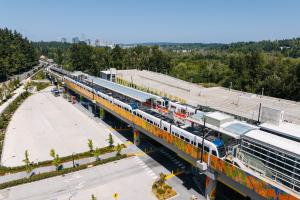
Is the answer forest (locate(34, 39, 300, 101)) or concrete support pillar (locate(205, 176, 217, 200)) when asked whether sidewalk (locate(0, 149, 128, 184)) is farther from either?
forest (locate(34, 39, 300, 101))

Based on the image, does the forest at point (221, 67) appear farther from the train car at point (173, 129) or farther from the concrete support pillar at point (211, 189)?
the concrete support pillar at point (211, 189)

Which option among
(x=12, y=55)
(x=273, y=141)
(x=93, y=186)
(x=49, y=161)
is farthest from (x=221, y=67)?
(x=12, y=55)

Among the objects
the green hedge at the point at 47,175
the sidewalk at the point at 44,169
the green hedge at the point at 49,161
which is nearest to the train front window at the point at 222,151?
the green hedge at the point at 47,175

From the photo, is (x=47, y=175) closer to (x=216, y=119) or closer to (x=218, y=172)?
(x=218, y=172)

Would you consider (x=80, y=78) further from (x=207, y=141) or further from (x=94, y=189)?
(x=207, y=141)

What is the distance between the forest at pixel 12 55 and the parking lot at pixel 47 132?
56.1 m

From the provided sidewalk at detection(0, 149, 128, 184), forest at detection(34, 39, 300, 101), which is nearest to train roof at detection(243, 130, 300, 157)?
sidewalk at detection(0, 149, 128, 184)

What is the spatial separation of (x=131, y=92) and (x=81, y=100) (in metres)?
37.7

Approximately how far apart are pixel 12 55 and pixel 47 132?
324 ft

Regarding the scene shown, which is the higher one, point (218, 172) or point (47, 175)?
point (218, 172)

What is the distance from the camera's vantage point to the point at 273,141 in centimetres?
2633

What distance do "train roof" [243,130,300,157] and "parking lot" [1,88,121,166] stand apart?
34.6m

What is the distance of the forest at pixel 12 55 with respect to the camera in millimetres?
131150

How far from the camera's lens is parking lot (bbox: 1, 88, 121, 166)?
51156 millimetres
